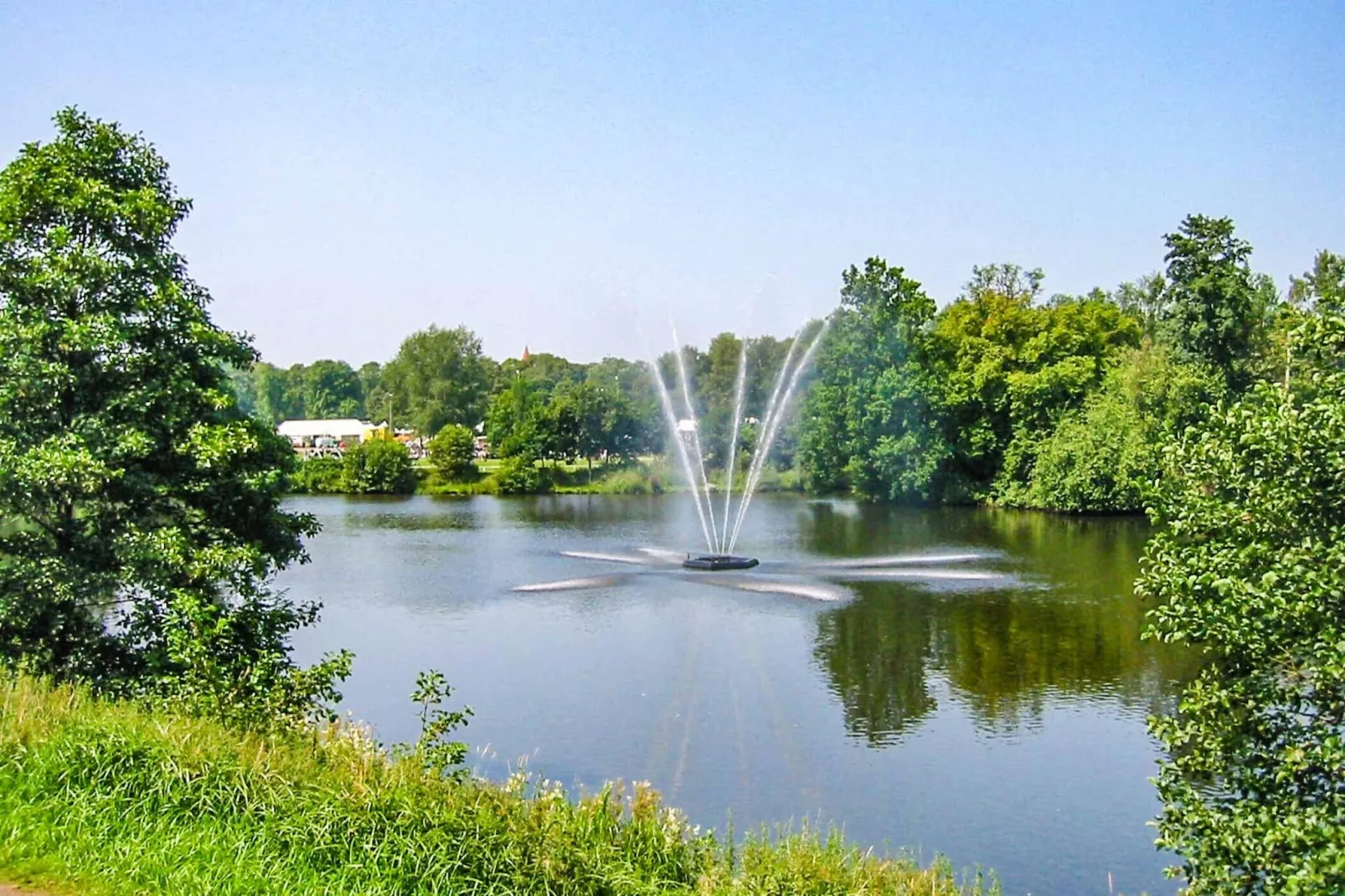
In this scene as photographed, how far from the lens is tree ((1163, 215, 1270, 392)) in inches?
1957

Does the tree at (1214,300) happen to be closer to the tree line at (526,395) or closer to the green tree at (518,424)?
the tree line at (526,395)

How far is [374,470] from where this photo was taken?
70.2 m

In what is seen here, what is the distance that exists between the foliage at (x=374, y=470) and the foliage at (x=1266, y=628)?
64.0 m

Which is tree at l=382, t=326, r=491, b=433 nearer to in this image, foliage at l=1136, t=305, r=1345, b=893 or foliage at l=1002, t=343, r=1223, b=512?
foliage at l=1002, t=343, r=1223, b=512

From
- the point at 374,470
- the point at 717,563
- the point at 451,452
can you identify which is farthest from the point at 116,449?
the point at 451,452

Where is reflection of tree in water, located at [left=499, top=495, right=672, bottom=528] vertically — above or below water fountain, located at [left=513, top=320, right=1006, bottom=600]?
above

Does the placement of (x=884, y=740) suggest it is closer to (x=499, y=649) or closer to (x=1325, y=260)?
(x=499, y=649)

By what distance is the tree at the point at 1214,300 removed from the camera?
49719 mm

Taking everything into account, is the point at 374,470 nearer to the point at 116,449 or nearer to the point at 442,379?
the point at 442,379

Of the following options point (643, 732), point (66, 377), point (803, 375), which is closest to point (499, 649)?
point (643, 732)

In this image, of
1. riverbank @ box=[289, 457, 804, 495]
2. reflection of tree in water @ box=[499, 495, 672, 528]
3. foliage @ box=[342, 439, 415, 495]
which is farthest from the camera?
riverbank @ box=[289, 457, 804, 495]

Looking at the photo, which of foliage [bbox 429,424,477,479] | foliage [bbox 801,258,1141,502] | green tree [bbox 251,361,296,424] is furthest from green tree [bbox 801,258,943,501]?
green tree [bbox 251,361,296,424]

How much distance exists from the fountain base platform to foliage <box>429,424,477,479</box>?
Answer: 39.4m

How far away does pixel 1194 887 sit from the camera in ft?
30.2
